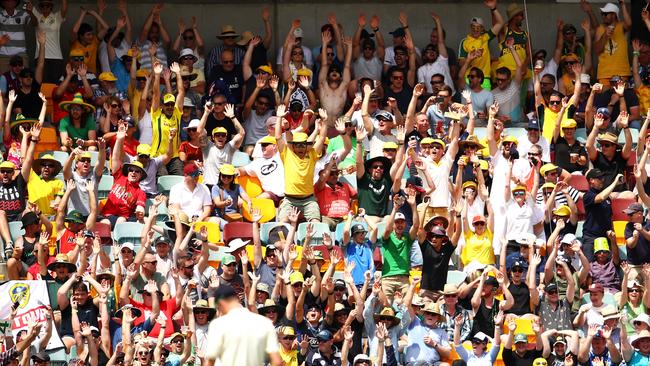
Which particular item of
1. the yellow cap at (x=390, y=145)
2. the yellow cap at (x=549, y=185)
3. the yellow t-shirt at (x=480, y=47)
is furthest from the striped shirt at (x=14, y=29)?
the yellow cap at (x=549, y=185)

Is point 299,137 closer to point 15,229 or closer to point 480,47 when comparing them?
point 15,229

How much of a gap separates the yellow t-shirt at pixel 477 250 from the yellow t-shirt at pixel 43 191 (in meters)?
4.90

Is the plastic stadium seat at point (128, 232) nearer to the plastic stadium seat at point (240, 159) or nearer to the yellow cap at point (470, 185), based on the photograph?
the plastic stadium seat at point (240, 159)

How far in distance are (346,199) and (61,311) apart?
14.0ft

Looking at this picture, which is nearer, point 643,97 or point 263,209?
point 263,209

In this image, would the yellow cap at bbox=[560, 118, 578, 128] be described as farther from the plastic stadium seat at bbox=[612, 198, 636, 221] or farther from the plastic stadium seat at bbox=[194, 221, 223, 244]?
the plastic stadium seat at bbox=[194, 221, 223, 244]

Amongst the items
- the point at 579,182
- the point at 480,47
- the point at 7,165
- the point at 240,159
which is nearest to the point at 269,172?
the point at 240,159

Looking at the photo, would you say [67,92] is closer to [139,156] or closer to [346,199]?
[139,156]

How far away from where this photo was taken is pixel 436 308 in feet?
71.0

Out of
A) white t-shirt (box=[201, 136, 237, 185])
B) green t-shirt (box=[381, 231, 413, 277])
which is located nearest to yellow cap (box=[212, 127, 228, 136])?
white t-shirt (box=[201, 136, 237, 185])

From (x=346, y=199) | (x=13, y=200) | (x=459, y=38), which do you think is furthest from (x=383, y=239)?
(x=459, y=38)

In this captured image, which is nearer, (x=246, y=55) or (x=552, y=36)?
(x=246, y=55)

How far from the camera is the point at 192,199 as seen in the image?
76.4 ft

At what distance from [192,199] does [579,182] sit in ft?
16.5
